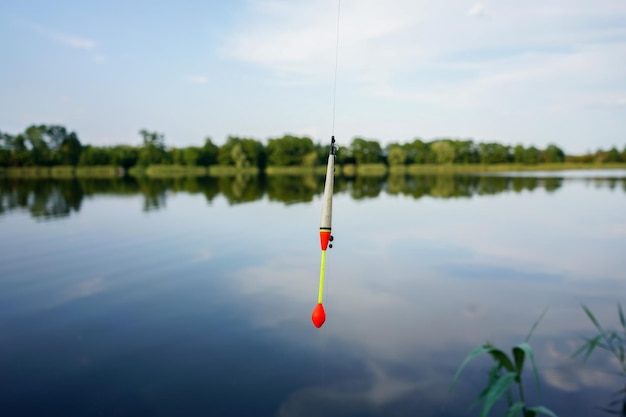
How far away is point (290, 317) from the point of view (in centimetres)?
964

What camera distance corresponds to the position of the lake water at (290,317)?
643 centimetres

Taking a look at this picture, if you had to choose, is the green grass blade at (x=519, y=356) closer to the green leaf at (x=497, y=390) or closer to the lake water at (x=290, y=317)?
the green leaf at (x=497, y=390)

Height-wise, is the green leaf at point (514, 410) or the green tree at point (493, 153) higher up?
the green tree at point (493, 153)

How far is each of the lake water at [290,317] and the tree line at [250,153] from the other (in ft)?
305

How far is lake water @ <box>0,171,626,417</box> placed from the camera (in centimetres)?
643

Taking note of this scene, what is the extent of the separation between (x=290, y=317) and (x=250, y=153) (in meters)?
122

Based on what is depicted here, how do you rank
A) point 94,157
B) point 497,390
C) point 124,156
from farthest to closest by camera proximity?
point 124,156 < point 94,157 < point 497,390

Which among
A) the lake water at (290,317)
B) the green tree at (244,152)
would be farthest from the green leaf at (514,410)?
the green tree at (244,152)

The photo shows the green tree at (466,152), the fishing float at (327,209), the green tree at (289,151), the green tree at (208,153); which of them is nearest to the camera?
the fishing float at (327,209)

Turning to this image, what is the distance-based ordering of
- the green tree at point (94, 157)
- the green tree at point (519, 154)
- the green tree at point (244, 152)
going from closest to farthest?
the green tree at point (94, 157) → the green tree at point (244, 152) → the green tree at point (519, 154)

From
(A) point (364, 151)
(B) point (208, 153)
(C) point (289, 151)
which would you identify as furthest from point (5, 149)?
(A) point (364, 151)

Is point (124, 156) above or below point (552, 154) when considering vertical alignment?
below

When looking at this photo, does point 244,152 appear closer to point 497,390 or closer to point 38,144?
point 38,144

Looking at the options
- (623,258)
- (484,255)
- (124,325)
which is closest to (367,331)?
(124,325)
